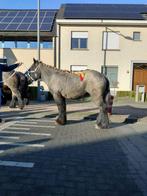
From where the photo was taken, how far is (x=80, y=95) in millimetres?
11477

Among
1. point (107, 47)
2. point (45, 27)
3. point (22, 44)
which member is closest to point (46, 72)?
point (107, 47)

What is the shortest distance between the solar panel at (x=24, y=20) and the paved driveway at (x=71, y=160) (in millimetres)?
18452

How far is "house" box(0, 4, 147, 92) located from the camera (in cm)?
2803

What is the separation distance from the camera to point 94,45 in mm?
28344

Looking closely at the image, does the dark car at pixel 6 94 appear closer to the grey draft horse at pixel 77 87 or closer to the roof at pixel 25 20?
the grey draft horse at pixel 77 87

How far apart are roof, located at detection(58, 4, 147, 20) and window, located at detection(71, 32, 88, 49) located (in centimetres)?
139

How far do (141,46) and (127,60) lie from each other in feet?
5.44

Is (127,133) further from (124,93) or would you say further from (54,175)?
(124,93)

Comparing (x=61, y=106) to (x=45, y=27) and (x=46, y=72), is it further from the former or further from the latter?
(x=45, y=27)

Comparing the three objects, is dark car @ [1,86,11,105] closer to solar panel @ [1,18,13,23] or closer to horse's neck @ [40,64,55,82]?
horse's neck @ [40,64,55,82]

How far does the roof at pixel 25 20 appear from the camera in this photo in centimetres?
2834

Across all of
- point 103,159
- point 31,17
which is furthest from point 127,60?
point 103,159

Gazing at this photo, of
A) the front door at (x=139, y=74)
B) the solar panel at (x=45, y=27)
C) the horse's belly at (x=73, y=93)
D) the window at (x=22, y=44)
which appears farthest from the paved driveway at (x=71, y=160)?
the window at (x=22, y=44)

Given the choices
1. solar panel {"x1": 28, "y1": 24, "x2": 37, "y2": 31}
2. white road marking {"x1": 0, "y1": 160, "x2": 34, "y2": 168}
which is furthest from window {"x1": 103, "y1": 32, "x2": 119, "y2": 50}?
white road marking {"x1": 0, "y1": 160, "x2": 34, "y2": 168}
